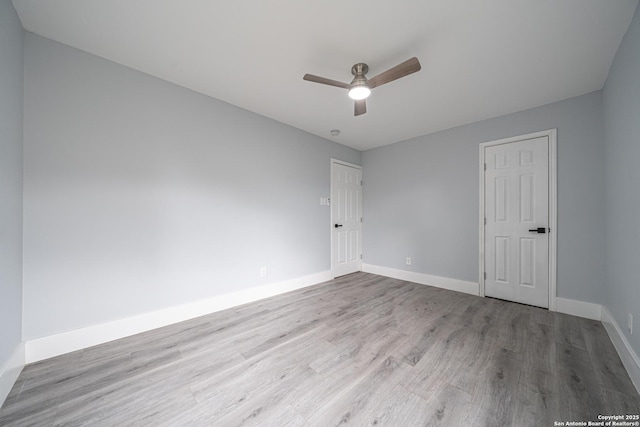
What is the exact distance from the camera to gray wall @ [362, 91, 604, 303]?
2.54 m

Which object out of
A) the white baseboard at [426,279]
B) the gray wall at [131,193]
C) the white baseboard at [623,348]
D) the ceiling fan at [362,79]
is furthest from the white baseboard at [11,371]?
the white baseboard at [426,279]

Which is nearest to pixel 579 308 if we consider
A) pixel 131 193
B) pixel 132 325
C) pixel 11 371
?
pixel 132 325

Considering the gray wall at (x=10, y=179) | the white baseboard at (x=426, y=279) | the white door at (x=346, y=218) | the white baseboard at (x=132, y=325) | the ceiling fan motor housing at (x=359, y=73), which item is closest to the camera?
the gray wall at (x=10, y=179)

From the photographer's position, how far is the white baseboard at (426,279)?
3329mm

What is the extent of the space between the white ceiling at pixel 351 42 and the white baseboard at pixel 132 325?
244cm

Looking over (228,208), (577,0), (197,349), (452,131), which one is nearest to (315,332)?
(197,349)

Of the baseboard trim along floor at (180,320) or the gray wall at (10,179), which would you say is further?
the baseboard trim along floor at (180,320)

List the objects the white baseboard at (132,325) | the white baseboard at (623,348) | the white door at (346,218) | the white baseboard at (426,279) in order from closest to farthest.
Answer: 1. the white baseboard at (623,348)
2. the white baseboard at (132,325)
3. the white baseboard at (426,279)
4. the white door at (346,218)

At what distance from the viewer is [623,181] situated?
1.86 metres

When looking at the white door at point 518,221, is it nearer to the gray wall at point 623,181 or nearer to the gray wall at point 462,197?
the gray wall at point 462,197

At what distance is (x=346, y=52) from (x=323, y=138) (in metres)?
2.09

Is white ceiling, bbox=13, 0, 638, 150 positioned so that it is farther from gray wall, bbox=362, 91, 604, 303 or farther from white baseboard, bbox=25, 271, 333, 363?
white baseboard, bbox=25, 271, 333, 363

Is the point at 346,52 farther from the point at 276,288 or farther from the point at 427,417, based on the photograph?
the point at 276,288

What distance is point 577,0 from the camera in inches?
57.6
